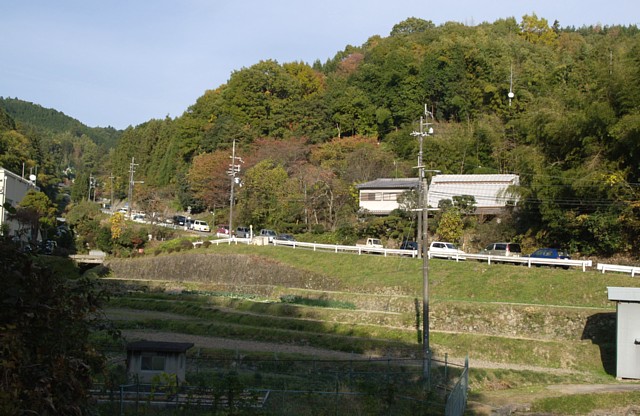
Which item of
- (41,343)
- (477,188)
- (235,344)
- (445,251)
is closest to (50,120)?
(477,188)

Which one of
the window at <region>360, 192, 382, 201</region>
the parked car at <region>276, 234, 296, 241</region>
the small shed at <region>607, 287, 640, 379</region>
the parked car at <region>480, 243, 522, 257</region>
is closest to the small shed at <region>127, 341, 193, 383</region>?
the small shed at <region>607, 287, 640, 379</region>

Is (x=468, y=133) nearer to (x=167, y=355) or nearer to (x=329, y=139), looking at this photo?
(x=329, y=139)

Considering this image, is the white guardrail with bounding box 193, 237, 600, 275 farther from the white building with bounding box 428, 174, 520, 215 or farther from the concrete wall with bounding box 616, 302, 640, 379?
the concrete wall with bounding box 616, 302, 640, 379

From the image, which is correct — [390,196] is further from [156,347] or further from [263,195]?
[156,347]

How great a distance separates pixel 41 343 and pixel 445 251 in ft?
94.8

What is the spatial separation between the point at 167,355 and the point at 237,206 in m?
41.1

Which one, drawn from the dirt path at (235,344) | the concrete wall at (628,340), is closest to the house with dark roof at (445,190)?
the dirt path at (235,344)

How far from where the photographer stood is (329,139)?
2477 inches

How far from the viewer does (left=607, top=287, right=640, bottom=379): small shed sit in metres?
19.5

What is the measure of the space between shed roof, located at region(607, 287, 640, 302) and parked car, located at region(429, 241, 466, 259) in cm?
1377

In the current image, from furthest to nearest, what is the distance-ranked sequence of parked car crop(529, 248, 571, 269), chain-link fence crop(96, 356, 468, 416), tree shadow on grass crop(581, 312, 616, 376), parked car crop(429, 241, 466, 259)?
parked car crop(429, 241, 466, 259)
parked car crop(529, 248, 571, 269)
tree shadow on grass crop(581, 312, 616, 376)
chain-link fence crop(96, 356, 468, 416)

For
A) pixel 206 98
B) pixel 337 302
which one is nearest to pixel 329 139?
pixel 206 98

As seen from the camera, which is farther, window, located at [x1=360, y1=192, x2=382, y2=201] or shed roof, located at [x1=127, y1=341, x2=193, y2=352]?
window, located at [x1=360, y1=192, x2=382, y2=201]

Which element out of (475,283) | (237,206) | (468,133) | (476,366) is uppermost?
(468,133)
